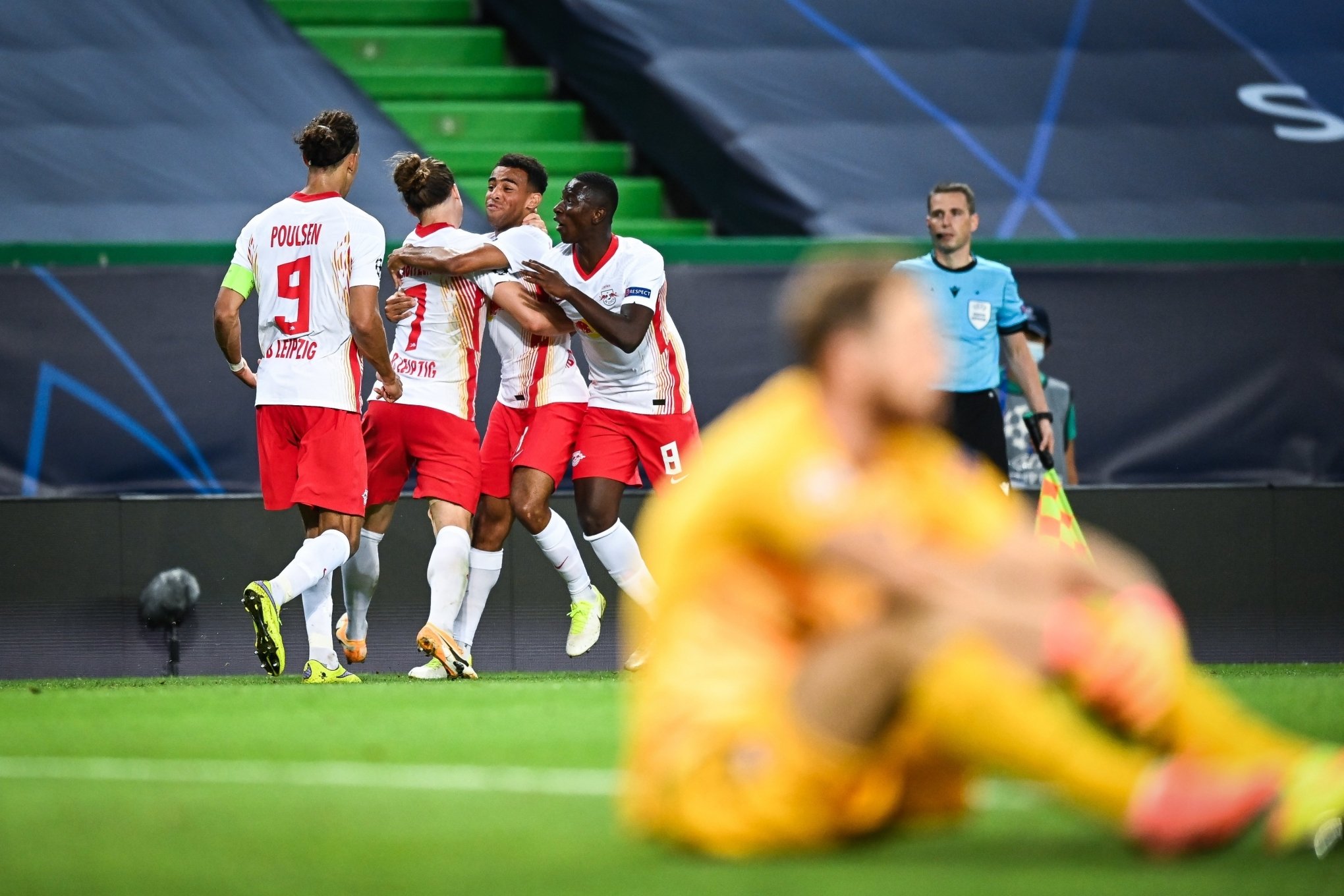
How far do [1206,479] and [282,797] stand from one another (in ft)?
24.4

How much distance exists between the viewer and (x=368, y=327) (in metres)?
8.14

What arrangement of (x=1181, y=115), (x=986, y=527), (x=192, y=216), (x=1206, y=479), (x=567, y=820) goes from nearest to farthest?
(x=986, y=527)
(x=567, y=820)
(x=1206, y=479)
(x=192, y=216)
(x=1181, y=115)

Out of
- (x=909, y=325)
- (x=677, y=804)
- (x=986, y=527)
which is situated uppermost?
(x=909, y=325)

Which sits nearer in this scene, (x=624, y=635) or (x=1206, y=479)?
(x=624, y=635)

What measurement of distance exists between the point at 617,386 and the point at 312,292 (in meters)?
1.50

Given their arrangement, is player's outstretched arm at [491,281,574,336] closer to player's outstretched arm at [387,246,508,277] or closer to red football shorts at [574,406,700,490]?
player's outstretched arm at [387,246,508,277]

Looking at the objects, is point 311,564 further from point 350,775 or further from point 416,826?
point 416,826

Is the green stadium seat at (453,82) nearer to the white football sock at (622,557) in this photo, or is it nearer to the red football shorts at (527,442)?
the red football shorts at (527,442)

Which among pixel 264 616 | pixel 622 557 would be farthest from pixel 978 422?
pixel 264 616

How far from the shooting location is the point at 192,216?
1284 cm

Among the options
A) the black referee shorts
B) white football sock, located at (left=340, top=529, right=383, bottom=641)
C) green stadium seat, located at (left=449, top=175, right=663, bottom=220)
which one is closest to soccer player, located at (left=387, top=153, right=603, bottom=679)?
white football sock, located at (left=340, top=529, right=383, bottom=641)

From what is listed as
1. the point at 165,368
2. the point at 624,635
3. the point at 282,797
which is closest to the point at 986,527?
the point at 282,797

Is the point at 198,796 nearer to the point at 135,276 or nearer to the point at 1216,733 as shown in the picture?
the point at 1216,733

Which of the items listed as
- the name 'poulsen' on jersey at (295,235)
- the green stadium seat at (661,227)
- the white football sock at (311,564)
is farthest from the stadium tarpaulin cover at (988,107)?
the white football sock at (311,564)
